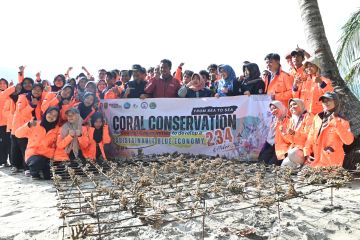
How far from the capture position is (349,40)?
31.2 ft

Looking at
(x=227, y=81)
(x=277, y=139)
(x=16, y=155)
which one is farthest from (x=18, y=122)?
(x=277, y=139)

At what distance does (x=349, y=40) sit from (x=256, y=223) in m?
7.40

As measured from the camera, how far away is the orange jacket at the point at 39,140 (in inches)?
268

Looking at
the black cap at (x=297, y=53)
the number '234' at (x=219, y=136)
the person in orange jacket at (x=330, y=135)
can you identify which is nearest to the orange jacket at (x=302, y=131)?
the person in orange jacket at (x=330, y=135)

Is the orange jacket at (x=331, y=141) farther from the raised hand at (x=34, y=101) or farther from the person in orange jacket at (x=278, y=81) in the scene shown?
the raised hand at (x=34, y=101)

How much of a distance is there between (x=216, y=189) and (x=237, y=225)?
0.70 m

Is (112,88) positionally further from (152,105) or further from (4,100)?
(4,100)

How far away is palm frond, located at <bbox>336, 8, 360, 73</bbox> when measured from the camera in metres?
9.45

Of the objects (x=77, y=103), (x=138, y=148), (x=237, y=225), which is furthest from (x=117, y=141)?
(x=237, y=225)

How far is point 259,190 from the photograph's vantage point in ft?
14.0

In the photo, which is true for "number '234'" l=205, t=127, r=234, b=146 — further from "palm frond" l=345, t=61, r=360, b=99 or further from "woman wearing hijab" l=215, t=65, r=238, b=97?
"palm frond" l=345, t=61, r=360, b=99

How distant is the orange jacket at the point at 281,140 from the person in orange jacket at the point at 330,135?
63 centimetres

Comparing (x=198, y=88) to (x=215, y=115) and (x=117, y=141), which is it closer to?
(x=215, y=115)

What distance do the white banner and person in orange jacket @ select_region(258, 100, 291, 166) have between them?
26 cm
